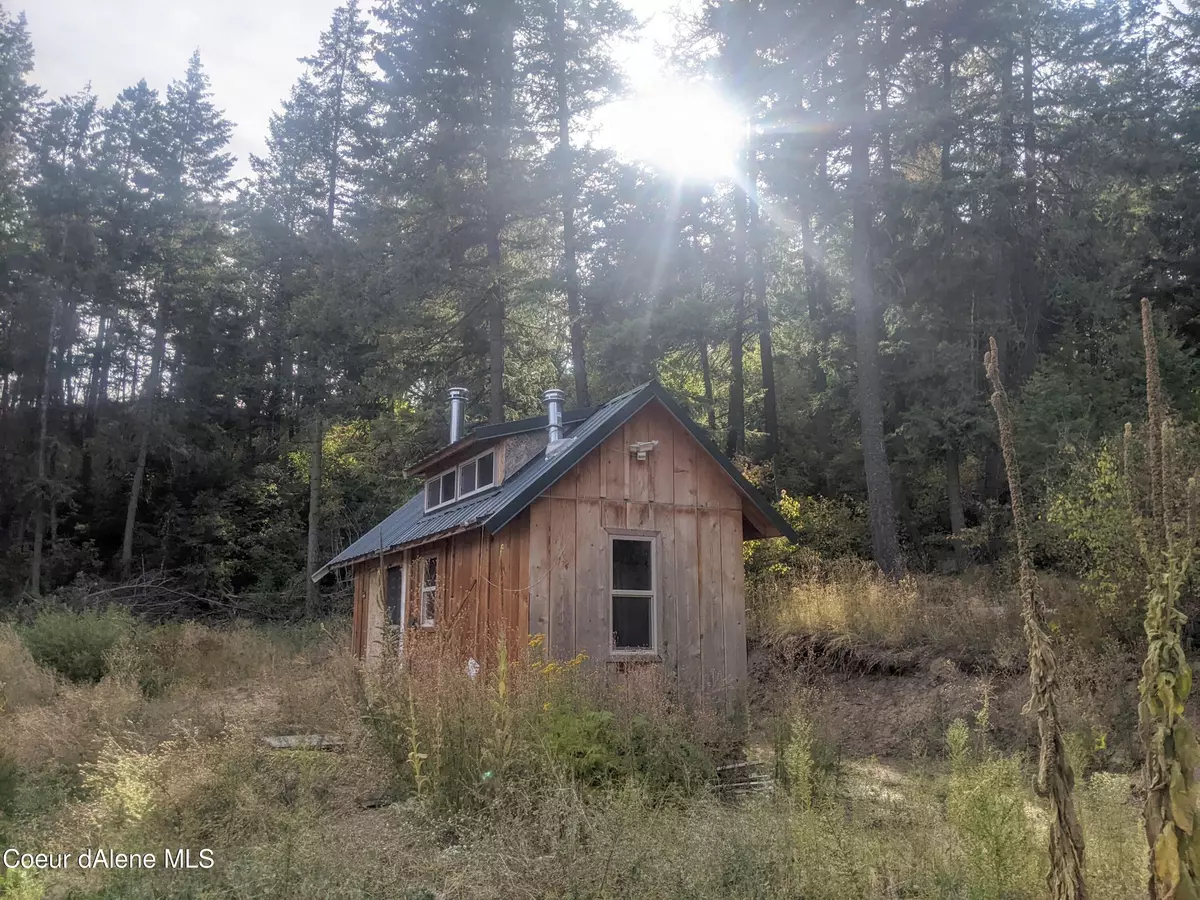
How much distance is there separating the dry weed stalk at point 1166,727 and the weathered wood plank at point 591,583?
26.3ft

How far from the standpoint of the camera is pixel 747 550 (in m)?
18.6

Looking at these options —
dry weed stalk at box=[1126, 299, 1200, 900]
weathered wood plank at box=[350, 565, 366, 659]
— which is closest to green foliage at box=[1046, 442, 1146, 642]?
dry weed stalk at box=[1126, 299, 1200, 900]

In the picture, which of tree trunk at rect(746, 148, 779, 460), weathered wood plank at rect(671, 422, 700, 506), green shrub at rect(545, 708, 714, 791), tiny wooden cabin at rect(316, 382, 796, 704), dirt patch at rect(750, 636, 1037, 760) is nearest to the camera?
green shrub at rect(545, 708, 714, 791)

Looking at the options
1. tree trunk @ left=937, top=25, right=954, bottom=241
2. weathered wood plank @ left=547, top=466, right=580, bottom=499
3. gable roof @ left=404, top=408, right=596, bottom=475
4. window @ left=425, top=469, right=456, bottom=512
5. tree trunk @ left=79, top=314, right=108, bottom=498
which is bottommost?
weathered wood plank @ left=547, top=466, right=580, bottom=499

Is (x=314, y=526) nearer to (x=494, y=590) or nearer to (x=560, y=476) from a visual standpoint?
(x=494, y=590)

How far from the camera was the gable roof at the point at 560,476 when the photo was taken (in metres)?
10.3

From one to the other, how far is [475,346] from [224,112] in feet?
60.2

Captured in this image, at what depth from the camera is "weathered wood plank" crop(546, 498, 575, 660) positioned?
1055cm

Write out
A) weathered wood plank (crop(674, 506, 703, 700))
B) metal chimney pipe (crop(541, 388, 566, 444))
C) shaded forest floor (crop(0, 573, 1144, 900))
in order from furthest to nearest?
metal chimney pipe (crop(541, 388, 566, 444)) < weathered wood plank (crop(674, 506, 703, 700)) < shaded forest floor (crop(0, 573, 1144, 900))

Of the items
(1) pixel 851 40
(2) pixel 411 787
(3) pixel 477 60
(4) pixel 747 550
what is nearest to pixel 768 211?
(1) pixel 851 40

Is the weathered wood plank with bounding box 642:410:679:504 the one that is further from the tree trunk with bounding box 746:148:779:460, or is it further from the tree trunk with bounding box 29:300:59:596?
the tree trunk with bounding box 29:300:59:596

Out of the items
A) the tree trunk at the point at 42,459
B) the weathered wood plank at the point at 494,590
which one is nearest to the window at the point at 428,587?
the weathered wood plank at the point at 494,590

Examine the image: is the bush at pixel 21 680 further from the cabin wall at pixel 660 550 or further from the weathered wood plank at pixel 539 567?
the cabin wall at pixel 660 550

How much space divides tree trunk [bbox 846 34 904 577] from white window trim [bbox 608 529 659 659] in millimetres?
7425
